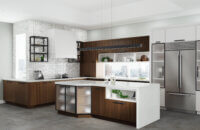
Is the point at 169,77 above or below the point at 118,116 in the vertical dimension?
above

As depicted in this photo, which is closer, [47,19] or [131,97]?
[131,97]

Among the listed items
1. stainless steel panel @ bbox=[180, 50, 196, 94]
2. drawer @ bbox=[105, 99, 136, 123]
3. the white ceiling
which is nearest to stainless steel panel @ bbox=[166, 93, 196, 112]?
stainless steel panel @ bbox=[180, 50, 196, 94]

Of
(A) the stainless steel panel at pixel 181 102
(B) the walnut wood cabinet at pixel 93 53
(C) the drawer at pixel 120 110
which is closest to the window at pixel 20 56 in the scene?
(B) the walnut wood cabinet at pixel 93 53

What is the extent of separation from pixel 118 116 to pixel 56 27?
505 cm

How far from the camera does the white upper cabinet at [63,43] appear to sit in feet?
26.7

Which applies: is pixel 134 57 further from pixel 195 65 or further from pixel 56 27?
pixel 56 27

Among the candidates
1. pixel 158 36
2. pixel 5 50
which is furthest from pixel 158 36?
pixel 5 50

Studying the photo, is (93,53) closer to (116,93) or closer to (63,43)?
(63,43)

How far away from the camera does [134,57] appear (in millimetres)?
8523

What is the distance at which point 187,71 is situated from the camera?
6598mm

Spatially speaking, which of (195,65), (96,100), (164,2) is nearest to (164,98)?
(195,65)

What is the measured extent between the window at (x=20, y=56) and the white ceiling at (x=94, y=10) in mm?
765

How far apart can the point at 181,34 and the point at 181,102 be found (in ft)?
7.05

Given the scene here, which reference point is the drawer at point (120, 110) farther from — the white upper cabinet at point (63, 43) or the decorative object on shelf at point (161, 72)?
the white upper cabinet at point (63, 43)
